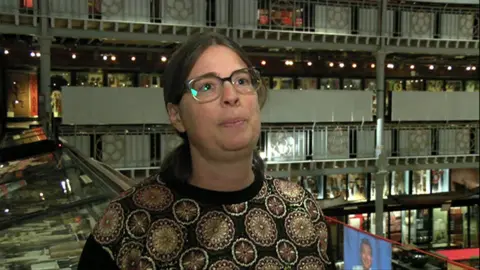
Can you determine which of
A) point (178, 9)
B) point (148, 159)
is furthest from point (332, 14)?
point (148, 159)

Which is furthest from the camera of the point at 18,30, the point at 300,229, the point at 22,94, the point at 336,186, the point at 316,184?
the point at 336,186

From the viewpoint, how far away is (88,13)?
37.9ft

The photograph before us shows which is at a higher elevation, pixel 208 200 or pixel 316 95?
pixel 316 95

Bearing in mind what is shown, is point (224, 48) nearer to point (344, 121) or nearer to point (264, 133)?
point (264, 133)

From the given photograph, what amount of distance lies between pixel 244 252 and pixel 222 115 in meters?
0.41

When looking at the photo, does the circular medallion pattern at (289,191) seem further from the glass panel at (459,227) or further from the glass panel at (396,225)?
the glass panel at (459,227)

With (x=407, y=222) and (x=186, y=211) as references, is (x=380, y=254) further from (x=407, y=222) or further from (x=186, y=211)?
(x=407, y=222)

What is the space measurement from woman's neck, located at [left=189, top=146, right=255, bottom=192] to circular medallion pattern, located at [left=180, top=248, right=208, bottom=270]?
199 mm

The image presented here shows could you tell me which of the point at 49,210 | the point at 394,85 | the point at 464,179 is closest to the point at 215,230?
the point at 49,210

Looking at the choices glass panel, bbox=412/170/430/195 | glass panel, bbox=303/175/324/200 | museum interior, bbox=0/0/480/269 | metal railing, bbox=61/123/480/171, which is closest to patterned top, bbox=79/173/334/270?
museum interior, bbox=0/0/480/269

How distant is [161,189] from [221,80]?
37 centimetres

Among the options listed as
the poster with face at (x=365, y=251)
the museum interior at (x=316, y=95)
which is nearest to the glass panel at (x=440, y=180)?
the museum interior at (x=316, y=95)

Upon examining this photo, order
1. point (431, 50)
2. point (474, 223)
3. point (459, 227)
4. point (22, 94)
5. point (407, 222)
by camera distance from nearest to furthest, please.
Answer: point (22, 94) → point (431, 50) → point (407, 222) → point (459, 227) → point (474, 223)

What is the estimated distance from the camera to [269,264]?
5.34 ft
